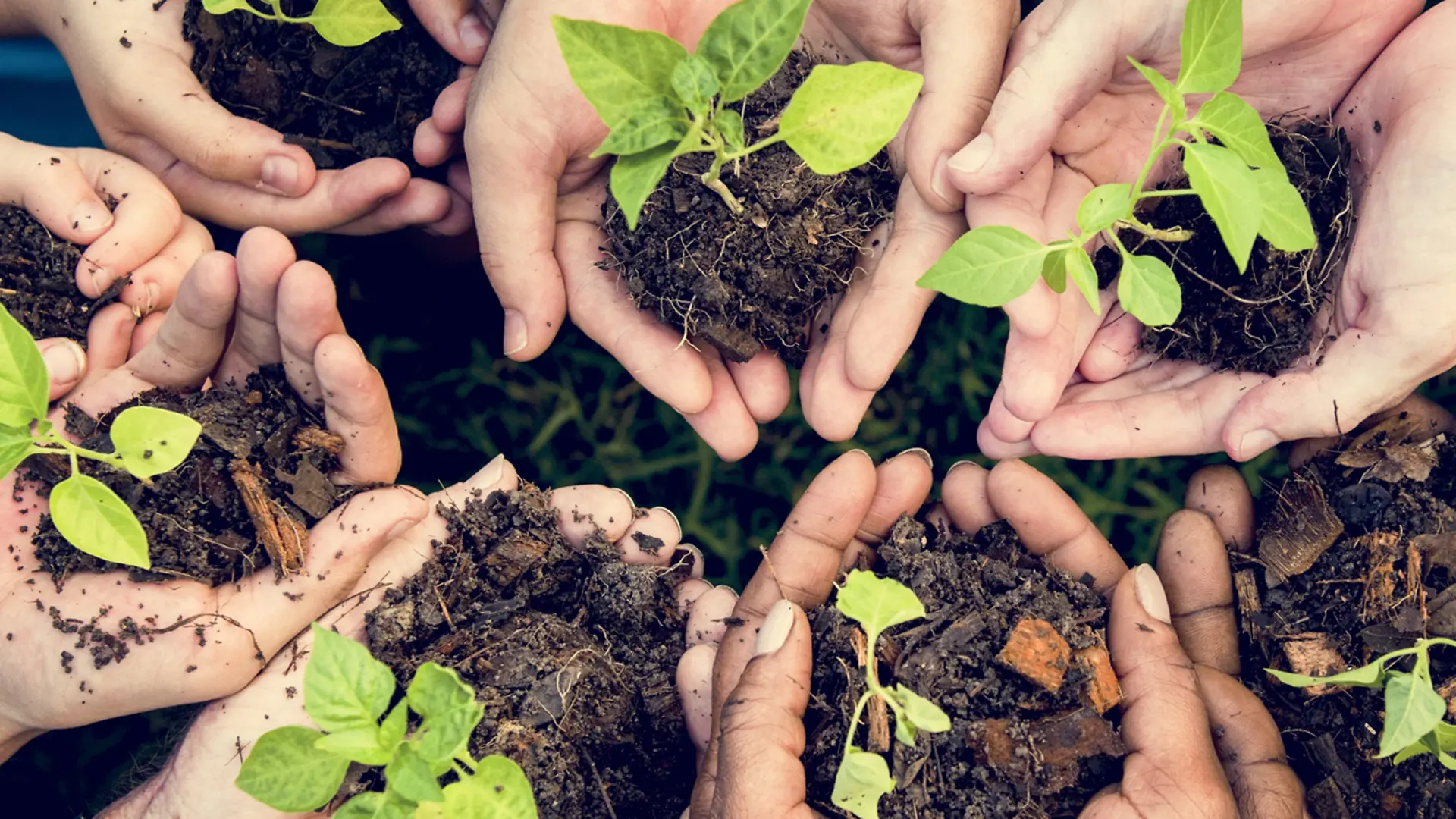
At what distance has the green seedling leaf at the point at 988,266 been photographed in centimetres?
147

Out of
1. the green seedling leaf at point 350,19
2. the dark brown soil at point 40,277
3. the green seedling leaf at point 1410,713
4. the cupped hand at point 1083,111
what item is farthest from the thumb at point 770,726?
the dark brown soil at point 40,277

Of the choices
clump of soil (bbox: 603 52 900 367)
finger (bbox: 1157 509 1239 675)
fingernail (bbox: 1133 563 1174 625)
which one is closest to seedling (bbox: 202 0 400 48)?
clump of soil (bbox: 603 52 900 367)

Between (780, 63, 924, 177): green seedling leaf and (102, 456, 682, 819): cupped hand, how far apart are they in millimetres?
974

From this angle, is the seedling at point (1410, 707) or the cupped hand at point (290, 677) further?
the cupped hand at point (290, 677)

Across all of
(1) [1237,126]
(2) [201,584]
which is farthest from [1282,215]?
(2) [201,584]

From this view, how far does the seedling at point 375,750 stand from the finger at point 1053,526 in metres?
1.15

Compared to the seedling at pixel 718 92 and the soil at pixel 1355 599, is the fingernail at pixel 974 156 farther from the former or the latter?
the soil at pixel 1355 599

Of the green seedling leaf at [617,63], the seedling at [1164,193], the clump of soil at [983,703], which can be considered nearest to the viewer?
the green seedling leaf at [617,63]

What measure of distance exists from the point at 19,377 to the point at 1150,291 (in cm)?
168

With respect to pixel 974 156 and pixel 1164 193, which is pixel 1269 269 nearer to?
pixel 1164 193

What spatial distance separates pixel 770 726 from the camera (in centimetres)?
167

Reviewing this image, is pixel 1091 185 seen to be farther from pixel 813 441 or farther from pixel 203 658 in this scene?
pixel 203 658

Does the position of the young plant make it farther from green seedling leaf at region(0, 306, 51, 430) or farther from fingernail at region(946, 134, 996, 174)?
fingernail at region(946, 134, 996, 174)

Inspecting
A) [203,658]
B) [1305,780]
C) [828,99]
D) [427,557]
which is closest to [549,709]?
[427,557]
